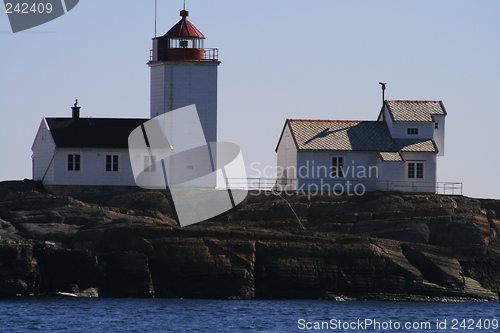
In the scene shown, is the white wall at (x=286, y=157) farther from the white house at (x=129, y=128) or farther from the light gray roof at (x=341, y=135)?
the white house at (x=129, y=128)

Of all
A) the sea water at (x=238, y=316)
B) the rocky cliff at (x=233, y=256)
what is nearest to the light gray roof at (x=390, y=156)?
the rocky cliff at (x=233, y=256)

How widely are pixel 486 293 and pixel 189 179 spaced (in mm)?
15989

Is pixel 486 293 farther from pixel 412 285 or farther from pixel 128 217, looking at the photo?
pixel 128 217

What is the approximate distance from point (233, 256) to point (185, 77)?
42.2ft

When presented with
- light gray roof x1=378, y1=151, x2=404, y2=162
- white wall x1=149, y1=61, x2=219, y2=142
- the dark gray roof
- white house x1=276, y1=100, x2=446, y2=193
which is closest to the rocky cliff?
the dark gray roof

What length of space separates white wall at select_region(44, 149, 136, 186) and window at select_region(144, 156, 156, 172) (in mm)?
819

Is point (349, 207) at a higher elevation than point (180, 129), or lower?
lower

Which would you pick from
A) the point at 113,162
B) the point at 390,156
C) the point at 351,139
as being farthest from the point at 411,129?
the point at 113,162

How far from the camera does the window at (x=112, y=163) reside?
53750 millimetres

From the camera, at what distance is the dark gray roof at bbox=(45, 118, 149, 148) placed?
176 ft

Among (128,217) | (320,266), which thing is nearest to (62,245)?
(128,217)

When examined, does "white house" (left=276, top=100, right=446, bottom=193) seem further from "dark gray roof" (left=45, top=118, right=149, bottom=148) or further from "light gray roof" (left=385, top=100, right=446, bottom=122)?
"dark gray roof" (left=45, top=118, right=149, bottom=148)

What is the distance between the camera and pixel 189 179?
54750mm

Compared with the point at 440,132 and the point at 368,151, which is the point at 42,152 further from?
the point at 440,132
